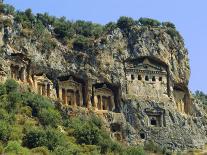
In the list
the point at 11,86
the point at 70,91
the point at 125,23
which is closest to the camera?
the point at 11,86

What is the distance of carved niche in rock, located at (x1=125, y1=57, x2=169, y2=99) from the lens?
59375mm

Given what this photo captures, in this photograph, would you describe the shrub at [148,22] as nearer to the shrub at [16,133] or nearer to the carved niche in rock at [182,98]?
the carved niche in rock at [182,98]

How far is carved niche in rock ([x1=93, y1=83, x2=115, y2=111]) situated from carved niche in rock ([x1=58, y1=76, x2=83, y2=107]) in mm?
1435

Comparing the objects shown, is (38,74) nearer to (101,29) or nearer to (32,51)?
(32,51)

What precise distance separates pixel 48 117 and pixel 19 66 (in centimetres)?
669

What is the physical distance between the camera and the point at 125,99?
58.0 m

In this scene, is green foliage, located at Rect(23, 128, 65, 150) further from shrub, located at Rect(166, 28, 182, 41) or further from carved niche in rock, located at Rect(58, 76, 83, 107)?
shrub, located at Rect(166, 28, 182, 41)

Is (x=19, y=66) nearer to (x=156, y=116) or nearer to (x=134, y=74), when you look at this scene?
(x=134, y=74)

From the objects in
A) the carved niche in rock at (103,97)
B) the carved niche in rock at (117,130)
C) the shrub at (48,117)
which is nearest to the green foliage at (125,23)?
the carved niche in rock at (103,97)

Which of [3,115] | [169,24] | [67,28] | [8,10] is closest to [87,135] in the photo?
[3,115]

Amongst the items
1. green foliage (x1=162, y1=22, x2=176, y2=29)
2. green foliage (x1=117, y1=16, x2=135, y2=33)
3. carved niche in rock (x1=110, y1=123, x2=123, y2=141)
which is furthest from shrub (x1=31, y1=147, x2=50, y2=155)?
green foliage (x1=162, y1=22, x2=176, y2=29)

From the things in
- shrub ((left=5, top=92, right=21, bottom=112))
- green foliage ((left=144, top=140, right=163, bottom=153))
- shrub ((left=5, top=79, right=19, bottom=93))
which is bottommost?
green foliage ((left=144, top=140, right=163, bottom=153))

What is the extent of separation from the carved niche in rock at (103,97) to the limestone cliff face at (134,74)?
0.45m

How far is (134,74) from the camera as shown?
60.0 meters
